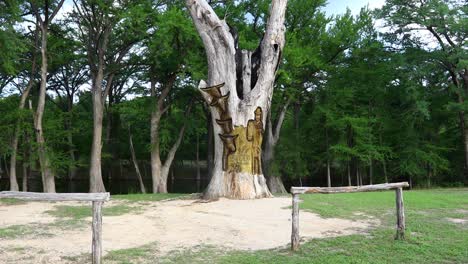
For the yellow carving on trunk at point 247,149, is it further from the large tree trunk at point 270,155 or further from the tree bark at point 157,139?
the tree bark at point 157,139

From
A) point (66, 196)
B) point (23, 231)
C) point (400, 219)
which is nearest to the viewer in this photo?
point (66, 196)

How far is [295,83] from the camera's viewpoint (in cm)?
2272

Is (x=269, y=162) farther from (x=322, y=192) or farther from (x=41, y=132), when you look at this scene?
(x=322, y=192)

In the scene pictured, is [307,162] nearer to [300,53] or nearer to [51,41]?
[300,53]

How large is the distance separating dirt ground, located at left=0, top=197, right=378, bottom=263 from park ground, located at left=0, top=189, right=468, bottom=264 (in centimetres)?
2

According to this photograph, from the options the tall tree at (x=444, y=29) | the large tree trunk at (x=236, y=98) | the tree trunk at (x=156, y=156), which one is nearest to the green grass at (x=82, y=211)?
the large tree trunk at (x=236, y=98)

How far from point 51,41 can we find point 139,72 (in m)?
5.26

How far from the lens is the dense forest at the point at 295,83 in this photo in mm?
20078

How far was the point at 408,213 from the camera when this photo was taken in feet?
34.4

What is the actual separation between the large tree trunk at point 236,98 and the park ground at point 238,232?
3.66 ft

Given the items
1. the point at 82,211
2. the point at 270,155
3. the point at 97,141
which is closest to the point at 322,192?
the point at 82,211

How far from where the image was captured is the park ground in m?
6.58

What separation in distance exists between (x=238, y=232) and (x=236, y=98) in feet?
21.4

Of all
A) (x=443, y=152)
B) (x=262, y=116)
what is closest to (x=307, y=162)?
(x=443, y=152)
